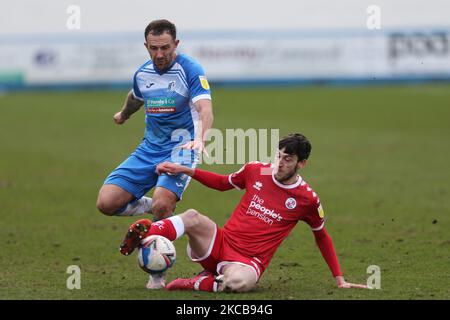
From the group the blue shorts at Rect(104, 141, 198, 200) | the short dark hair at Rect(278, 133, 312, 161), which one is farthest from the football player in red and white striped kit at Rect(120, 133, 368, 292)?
the blue shorts at Rect(104, 141, 198, 200)

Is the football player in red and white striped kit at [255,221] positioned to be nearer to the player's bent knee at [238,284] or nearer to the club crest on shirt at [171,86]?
the player's bent knee at [238,284]

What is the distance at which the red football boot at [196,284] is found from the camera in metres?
6.94

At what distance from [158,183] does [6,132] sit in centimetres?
1543

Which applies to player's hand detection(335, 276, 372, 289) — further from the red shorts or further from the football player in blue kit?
the football player in blue kit

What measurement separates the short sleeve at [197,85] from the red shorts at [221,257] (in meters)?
1.29

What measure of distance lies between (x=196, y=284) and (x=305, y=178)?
28.0 feet

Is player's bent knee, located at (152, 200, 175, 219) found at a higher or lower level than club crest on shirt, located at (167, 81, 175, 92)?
lower

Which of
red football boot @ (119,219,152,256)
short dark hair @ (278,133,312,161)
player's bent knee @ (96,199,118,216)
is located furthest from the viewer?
player's bent knee @ (96,199,118,216)

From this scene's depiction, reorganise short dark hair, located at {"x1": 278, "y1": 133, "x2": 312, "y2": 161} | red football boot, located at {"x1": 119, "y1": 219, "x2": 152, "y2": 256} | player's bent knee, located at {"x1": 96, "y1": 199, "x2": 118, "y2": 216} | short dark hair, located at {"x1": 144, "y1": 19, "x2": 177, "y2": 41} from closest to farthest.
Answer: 1. red football boot, located at {"x1": 119, "y1": 219, "x2": 152, "y2": 256}
2. short dark hair, located at {"x1": 278, "y1": 133, "x2": 312, "y2": 161}
3. short dark hair, located at {"x1": 144, "y1": 19, "x2": 177, "y2": 41}
4. player's bent knee, located at {"x1": 96, "y1": 199, "x2": 118, "y2": 216}

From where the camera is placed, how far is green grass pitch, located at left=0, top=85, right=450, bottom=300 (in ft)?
24.8

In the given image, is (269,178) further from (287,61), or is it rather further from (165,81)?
(287,61)

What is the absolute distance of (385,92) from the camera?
104 ft

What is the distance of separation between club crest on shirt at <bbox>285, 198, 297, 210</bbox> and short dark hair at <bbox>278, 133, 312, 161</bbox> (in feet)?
1.21
